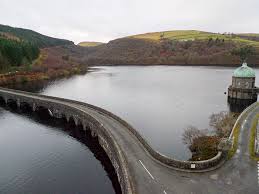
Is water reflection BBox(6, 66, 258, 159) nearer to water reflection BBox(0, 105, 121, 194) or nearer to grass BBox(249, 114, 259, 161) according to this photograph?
grass BBox(249, 114, 259, 161)

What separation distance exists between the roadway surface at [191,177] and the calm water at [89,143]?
8327mm

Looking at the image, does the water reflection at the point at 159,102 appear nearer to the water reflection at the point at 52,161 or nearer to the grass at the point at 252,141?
the grass at the point at 252,141

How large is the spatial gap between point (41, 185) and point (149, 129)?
33663 mm

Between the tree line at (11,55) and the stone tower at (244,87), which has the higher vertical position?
the tree line at (11,55)

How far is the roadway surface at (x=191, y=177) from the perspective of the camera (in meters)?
32.4

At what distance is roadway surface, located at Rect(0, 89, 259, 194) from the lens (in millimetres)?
32406

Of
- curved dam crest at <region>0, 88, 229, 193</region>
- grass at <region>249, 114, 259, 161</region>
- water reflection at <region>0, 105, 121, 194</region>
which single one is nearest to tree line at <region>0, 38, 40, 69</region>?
curved dam crest at <region>0, 88, 229, 193</region>

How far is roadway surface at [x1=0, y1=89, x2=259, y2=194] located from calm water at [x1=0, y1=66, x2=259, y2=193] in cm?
833

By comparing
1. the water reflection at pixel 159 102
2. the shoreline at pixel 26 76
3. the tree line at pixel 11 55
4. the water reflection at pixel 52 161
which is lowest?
the water reflection at pixel 52 161

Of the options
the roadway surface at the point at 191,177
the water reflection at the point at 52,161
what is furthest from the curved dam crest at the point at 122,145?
the water reflection at the point at 52,161

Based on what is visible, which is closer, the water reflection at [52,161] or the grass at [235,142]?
the grass at [235,142]

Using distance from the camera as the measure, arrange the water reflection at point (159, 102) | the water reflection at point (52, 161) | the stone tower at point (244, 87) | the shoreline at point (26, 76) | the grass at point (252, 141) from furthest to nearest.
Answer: the shoreline at point (26, 76) < the stone tower at point (244, 87) < the water reflection at point (159, 102) < the water reflection at point (52, 161) < the grass at point (252, 141)

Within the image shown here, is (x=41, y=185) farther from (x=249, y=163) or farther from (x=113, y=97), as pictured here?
(x=113, y=97)

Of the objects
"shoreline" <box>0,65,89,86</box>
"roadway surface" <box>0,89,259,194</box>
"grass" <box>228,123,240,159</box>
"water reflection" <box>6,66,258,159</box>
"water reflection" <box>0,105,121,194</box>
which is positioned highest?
"shoreline" <box>0,65,89,86</box>
